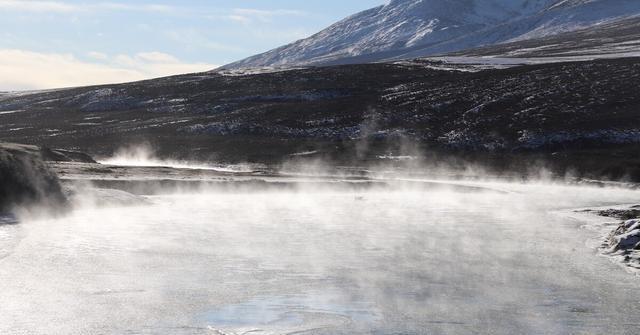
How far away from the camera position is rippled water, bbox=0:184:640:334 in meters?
13.6

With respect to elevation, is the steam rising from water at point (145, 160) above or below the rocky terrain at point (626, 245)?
below

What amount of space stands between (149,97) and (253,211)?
10546cm

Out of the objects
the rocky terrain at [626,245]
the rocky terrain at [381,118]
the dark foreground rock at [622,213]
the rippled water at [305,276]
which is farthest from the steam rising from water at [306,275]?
the rocky terrain at [381,118]

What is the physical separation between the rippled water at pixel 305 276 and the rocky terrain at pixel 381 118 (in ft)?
109

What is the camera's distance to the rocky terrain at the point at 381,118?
72125 millimetres

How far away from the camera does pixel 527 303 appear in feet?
50.4

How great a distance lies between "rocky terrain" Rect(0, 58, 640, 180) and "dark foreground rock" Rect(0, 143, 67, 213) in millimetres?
38313

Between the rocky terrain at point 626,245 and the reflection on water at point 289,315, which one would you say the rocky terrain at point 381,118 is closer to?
the rocky terrain at point 626,245

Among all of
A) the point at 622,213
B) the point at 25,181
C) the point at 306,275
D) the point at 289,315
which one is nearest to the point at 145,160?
the point at 25,181

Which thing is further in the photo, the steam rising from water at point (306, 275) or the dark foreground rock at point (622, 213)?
the dark foreground rock at point (622, 213)

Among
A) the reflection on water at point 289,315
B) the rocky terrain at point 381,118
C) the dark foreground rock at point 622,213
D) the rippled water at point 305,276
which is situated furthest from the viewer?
the rocky terrain at point 381,118

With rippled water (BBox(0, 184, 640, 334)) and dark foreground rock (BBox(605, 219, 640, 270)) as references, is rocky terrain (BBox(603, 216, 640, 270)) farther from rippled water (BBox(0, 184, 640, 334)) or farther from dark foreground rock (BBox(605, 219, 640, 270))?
rippled water (BBox(0, 184, 640, 334))

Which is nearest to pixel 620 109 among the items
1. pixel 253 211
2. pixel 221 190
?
pixel 221 190

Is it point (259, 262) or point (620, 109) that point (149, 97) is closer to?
point (620, 109)
